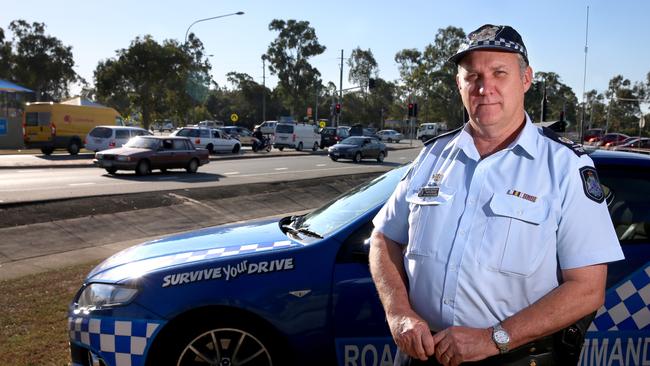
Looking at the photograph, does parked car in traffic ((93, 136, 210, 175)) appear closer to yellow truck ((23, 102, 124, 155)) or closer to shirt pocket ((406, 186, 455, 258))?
yellow truck ((23, 102, 124, 155))

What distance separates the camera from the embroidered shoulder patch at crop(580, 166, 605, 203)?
1797 mm

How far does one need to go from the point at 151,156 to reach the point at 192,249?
634 inches

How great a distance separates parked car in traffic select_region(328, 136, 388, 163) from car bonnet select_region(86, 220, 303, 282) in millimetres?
24809

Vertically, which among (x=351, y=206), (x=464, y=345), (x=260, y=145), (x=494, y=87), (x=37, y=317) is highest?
(x=494, y=87)

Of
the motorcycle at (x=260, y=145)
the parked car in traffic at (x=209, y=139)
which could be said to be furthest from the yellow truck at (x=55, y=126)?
the motorcycle at (x=260, y=145)

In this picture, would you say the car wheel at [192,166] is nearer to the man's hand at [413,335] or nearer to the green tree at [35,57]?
the man's hand at [413,335]

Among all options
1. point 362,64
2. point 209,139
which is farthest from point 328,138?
point 362,64

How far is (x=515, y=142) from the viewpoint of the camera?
75.5 inches

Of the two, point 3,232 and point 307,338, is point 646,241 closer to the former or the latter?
point 307,338

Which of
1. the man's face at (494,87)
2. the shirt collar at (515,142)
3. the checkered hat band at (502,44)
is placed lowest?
the shirt collar at (515,142)

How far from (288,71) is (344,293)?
262ft

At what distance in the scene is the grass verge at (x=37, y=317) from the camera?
13.0ft

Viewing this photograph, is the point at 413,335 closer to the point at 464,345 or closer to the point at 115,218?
the point at 464,345

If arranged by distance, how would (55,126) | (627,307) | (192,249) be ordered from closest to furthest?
(627,307), (192,249), (55,126)
